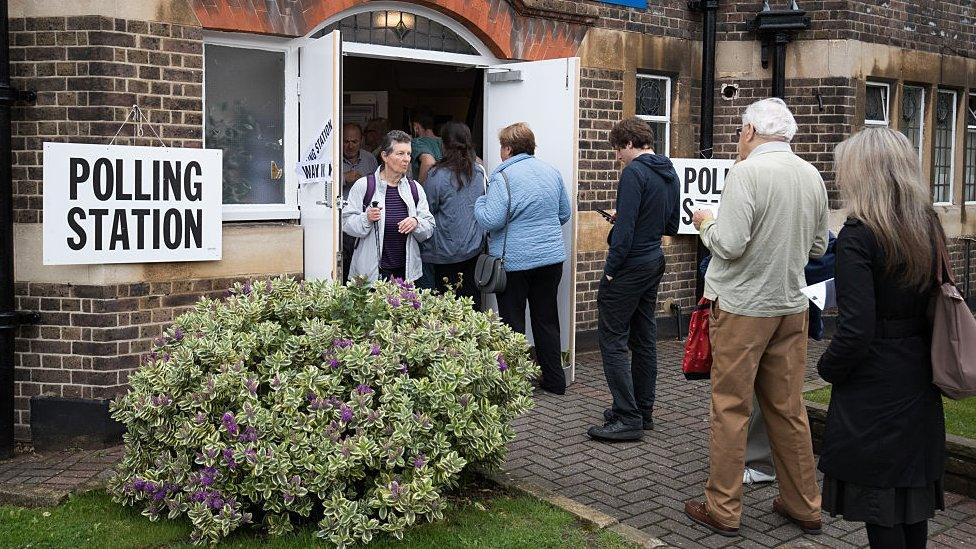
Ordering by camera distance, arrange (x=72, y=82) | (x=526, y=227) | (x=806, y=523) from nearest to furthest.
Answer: (x=806, y=523)
(x=72, y=82)
(x=526, y=227)

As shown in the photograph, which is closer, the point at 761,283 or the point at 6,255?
the point at 761,283

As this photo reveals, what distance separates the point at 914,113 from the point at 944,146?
99cm

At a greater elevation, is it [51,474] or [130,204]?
[130,204]

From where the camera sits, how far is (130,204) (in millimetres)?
6496

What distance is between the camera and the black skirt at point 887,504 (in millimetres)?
3945

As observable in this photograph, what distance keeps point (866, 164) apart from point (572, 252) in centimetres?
425

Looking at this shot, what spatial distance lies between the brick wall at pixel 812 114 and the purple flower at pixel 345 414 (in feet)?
23.3

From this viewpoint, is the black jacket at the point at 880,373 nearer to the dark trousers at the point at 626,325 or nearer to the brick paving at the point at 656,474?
the brick paving at the point at 656,474

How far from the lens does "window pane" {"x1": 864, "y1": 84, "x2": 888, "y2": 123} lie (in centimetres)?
1152

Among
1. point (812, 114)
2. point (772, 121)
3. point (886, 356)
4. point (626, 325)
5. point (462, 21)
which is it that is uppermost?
point (462, 21)

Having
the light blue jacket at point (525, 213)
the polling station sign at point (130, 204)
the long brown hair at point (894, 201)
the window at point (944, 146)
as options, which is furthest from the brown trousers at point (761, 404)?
the window at point (944, 146)

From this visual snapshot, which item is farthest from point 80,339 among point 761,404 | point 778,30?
point 778,30

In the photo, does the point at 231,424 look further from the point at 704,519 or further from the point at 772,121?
the point at 772,121

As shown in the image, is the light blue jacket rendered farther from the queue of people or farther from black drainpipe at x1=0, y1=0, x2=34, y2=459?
black drainpipe at x1=0, y1=0, x2=34, y2=459
